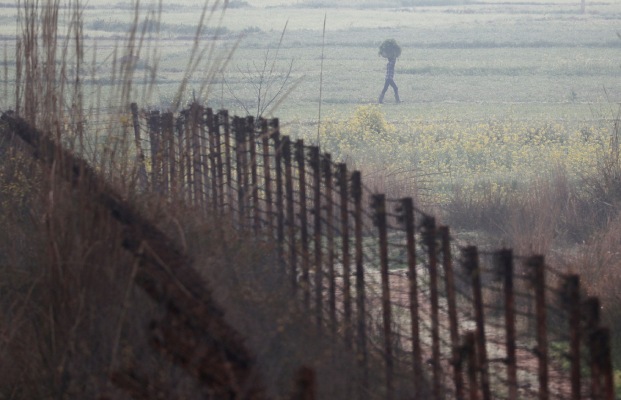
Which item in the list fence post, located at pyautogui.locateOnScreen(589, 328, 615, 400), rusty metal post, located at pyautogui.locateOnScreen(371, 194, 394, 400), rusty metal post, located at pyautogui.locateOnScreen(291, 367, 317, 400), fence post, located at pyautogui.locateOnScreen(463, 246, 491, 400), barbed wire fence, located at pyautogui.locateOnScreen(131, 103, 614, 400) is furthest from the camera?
rusty metal post, located at pyautogui.locateOnScreen(371, 194, 394, 400)

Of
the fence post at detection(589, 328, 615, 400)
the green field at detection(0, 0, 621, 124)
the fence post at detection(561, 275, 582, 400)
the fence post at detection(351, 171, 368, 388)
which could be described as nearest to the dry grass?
the fence post at detection(351, 171, 368, 388)

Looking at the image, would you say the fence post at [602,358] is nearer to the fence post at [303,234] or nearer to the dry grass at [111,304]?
the dry grass at [111,304]

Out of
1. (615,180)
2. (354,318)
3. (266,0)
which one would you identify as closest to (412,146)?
(615,180)

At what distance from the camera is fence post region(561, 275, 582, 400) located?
2795 millimetres

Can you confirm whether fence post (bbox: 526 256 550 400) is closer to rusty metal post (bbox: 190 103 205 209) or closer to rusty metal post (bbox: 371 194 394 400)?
rusty metal post (bbox: 371 194 394 400)

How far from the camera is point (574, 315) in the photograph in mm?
2824

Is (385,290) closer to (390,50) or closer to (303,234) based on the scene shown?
(303,234)

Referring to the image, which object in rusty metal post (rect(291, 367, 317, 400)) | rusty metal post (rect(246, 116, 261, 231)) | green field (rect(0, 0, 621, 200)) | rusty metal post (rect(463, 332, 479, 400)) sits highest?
green field (rect(0, 0, 621, 200))

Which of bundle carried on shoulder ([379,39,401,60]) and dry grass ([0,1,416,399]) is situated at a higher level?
bundle carried on shoulder ([379,39,401,60])

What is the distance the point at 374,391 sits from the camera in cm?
393

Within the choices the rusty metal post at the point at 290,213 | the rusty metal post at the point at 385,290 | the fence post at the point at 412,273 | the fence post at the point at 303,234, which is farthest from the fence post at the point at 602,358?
the rusty metal post at the point at 290,213

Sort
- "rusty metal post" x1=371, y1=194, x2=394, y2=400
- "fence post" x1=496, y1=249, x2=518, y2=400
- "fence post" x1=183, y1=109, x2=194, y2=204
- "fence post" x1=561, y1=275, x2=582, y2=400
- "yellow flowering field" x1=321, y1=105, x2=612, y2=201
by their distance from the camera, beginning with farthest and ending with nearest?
"yellow flowering field" x1=321, y1=105, x2=612, y2=201
"fence post" x1=183, y1=109, x2=194, y2=204
"rusty metal post" x1=371, y1=194, x2=394, y2=400
"fence post" x1=496, y1=249, x2=518, y2=400
"fence post" x1=561, y1=275, x2=582, y2=400

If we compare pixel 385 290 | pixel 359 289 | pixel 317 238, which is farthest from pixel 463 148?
pixel 385 290

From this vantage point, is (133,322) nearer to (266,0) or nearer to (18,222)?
(18,222)
